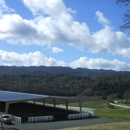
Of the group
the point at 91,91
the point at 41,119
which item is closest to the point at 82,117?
the point at 41,119

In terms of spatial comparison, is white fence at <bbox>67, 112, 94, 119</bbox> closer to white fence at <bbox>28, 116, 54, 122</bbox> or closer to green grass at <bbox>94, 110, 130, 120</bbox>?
white fence at <bbox>28, 116, 54, 122</bbox>

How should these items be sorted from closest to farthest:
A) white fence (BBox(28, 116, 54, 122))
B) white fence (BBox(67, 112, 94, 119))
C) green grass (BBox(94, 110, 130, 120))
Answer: white fence (BBox(28, 116, 54, 122)) → white fence (BBox(67, 112, 94, 119)) → green grass (BBox(94, 110, 130, 120))


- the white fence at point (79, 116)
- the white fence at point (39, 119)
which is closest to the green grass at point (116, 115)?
the white fence at point (79, 116)

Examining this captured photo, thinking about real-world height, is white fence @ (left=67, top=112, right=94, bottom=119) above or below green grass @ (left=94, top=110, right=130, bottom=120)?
above

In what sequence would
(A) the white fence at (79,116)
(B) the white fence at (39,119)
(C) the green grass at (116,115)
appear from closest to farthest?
(B) the white fence at (39,119), (A) the white fence at (79,116), (C) the green grass at (116,115)

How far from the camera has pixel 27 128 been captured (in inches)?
1033

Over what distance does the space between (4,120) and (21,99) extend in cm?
745

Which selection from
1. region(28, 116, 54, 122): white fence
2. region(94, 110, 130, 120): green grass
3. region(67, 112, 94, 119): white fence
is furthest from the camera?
region(94, 110, 130, 120): green grass

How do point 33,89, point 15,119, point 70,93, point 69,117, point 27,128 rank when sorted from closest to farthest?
point 27,128 < point 15,119 < point 69,117 < point 33,89 < point 70,93

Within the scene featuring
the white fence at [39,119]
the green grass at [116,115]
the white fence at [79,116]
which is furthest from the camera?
the green grass at [116,115]

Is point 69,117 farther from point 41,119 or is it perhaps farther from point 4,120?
point 4,120

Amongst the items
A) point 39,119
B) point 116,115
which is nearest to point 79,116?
point 39,119

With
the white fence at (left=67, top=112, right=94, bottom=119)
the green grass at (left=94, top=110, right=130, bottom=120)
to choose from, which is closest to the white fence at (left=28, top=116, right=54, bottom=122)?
the white fence at (left=67, top=112, right=94, bottom=119)

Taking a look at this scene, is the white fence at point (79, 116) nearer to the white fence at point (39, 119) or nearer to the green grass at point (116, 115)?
the white fence at point (39, 119)
